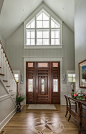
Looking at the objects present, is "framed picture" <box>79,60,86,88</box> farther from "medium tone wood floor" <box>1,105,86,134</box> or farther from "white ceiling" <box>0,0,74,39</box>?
"white ceiling" <box>0,0,74,39</box>

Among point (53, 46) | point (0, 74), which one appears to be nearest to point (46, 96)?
point (53, 46)

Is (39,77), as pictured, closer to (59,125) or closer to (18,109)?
(18,109)

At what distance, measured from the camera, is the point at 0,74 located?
395 cm

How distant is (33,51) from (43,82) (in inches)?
77.4

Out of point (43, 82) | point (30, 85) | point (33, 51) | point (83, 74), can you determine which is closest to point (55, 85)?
point (43, 82)

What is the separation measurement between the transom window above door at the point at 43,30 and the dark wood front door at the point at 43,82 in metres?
1.36

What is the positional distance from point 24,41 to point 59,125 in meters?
5.29

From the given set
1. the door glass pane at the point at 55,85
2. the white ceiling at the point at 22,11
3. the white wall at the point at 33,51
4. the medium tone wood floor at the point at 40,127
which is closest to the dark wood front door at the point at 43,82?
the door glass pane at the point at 55,85

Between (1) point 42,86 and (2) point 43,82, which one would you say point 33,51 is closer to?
(2) point 43,82

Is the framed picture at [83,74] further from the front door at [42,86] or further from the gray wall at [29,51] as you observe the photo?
the front door at [42,86]

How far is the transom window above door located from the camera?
8.16m

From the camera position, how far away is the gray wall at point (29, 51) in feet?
26.0

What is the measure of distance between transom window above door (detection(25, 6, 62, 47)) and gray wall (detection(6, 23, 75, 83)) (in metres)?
0.40

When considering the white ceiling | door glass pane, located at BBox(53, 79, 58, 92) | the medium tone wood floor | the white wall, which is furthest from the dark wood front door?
the medium tone wood floor
